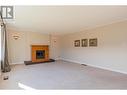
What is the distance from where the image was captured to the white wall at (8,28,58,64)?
20.9ft

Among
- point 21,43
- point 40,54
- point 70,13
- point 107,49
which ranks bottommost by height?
point 40,54

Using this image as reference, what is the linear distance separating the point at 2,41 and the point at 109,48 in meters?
4.89

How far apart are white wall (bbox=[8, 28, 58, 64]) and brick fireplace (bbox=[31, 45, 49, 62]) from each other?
0.78 ft

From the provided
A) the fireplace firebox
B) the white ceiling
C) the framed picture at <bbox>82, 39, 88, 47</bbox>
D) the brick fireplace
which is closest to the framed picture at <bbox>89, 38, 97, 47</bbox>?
the framed picture at <bbox>82, 39, 88, 47</bbox>

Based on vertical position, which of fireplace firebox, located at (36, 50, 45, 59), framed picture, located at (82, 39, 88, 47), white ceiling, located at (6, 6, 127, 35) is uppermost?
white ceiling, located at (6, 6, 127, 35)

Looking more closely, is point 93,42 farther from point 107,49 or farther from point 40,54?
point 40,54

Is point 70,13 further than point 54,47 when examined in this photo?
No

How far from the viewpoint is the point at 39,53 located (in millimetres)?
7281

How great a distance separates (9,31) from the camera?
20.7ft

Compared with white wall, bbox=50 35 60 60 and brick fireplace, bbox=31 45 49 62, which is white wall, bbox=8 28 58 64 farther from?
white wall, bbox=50 35 60 60

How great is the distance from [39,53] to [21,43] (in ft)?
4.30

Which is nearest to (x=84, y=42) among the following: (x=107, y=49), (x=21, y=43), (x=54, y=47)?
(x=107, y=49)

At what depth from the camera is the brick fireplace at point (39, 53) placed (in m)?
7.03
